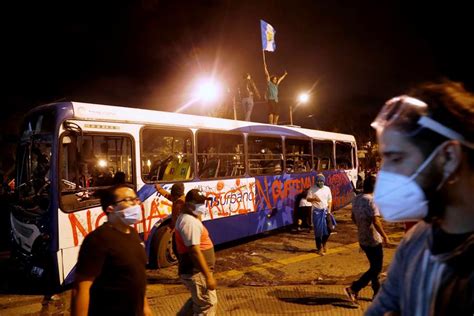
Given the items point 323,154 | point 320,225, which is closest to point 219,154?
point 320,225

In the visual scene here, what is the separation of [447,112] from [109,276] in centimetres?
233

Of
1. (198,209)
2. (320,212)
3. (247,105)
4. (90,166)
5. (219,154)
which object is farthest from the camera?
(247,105)

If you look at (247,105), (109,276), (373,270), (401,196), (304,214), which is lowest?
(373,270)

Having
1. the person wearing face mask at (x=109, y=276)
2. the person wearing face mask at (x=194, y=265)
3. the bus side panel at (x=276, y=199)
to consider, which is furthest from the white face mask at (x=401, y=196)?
the bus side panel at (x=276, y=199)

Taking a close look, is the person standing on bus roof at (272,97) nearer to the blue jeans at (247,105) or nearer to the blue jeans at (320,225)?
the blue jeans at (247,105)

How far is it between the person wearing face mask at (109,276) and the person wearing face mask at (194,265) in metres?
1.06

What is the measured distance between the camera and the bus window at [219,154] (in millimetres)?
8258

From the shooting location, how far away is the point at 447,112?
1.38 m

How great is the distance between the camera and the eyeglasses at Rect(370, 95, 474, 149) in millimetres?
1363

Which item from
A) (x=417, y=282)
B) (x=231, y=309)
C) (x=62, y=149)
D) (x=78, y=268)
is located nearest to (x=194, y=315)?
(x=231, y=309)

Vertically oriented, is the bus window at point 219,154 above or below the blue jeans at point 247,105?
below

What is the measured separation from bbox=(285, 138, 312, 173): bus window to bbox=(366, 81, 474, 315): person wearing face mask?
9481mm

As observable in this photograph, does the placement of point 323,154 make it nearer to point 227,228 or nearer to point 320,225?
point 320,225

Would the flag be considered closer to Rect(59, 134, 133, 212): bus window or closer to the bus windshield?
Rect(59, 134, 133, 212): bus window
